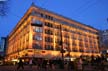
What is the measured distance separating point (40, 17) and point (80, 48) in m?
25.8

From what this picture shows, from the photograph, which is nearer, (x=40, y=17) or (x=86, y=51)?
(x=40, y=17)

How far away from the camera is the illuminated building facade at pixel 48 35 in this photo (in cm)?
5238

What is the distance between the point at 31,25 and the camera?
52.8 meters

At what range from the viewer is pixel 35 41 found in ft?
171

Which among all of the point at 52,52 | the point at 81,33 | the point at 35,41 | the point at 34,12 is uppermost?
the point at 34,12

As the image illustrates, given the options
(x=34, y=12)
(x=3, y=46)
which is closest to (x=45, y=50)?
(x=34, y=12)

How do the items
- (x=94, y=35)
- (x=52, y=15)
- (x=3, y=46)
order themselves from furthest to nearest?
(x=3, y=46) < (x=94, y=35) < (x=52, y=15)

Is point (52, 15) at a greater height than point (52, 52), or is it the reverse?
point (52, 15)

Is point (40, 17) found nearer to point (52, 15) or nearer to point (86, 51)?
point (52, 15)

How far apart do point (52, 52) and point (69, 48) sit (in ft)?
35.0

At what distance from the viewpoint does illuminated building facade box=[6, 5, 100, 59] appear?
2062 inches

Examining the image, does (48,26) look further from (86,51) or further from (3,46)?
(3,46)

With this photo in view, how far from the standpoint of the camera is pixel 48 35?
57.7m

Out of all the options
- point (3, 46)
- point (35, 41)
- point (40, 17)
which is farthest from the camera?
point (3, 46)
